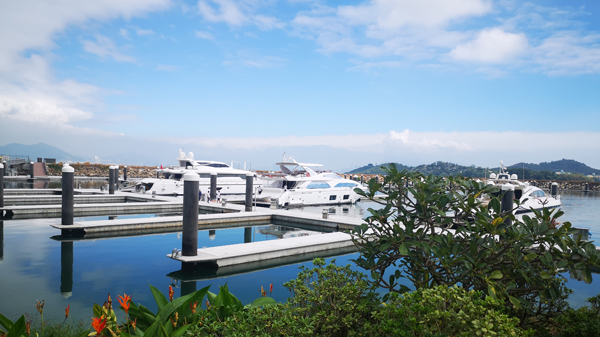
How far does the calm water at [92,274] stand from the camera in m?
6.92

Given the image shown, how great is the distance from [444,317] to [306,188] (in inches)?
832

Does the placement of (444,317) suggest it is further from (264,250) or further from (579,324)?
(264,250)

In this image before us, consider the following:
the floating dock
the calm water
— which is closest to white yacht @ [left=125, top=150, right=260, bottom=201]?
the calm water

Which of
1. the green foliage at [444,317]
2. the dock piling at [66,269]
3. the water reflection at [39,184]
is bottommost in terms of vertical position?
the dock piling at [66,269]

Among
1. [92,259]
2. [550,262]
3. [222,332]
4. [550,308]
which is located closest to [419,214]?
[550,262]

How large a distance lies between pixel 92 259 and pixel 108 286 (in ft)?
7.65

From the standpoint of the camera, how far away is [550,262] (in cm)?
340

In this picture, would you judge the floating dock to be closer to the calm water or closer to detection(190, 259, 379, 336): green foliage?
the calm water

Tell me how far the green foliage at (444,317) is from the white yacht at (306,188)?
62.5 feet

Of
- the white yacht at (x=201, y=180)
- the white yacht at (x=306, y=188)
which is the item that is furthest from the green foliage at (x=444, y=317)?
the white yacht at (x=201, y=180)

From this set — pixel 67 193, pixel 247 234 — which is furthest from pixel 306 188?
pixel 67 193

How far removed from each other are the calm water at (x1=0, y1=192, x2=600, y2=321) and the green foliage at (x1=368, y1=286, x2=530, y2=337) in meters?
4.36

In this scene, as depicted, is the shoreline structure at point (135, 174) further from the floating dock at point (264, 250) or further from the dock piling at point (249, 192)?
the floating dock at point (264, 250)

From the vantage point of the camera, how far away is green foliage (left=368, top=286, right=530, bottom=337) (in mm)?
2672
